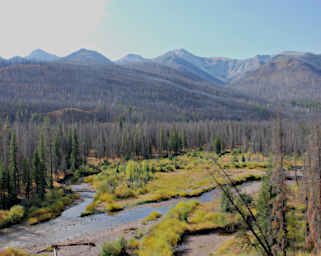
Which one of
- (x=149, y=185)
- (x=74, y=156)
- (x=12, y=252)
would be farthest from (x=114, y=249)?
(x=74, y=156)

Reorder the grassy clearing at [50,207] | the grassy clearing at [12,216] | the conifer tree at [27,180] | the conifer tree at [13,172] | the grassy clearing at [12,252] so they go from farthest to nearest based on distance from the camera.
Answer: the conifer tree at [27,180] → the conifer tree at [13,172] → the grassy clearing at [50,207] → the grassy clearing at [12,216] → the grassy clearing at [12,252]

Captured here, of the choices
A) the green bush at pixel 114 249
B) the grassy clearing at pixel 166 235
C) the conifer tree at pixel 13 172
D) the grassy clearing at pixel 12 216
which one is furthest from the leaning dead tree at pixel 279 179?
the conifer tree at pixel 13 172

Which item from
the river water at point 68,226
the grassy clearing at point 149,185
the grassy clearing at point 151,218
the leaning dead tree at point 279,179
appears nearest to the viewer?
the leaning dead tree at point 279,179

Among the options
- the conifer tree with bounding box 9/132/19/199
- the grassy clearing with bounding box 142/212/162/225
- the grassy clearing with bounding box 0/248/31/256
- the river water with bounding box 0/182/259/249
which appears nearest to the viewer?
the grassy clearing with bounding box 0/248/31/256

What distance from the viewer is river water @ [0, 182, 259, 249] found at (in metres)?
28.9

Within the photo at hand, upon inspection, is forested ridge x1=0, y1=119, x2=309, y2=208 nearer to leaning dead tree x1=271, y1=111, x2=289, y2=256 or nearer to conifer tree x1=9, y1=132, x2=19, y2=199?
conifer tree x1=9, y1=132, x2=19, y2=199

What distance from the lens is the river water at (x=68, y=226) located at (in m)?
28.9

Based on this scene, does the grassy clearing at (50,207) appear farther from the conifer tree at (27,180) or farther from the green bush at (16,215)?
the conifer tree at (27,180)

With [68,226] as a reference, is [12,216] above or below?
above

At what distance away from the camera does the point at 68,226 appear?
3341 cm

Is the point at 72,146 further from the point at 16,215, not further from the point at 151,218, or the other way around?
the point at 151,218

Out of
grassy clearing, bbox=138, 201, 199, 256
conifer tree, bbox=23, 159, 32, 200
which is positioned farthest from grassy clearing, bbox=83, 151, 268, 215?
conifer tree, bbox=23, 159, 32, 200

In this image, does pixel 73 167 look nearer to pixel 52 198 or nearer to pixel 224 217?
pixel 52 198

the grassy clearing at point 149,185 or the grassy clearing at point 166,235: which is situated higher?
the grassy clearing at point 166,235
